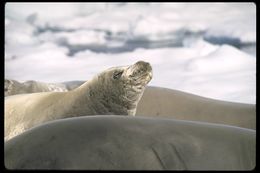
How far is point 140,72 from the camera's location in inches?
210

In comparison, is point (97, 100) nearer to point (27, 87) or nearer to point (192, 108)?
point (192, 108)

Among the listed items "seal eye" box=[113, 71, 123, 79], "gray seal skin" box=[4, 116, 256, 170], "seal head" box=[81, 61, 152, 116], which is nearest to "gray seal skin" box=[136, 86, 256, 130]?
"seal head" box=[81, 61, 152, 116]

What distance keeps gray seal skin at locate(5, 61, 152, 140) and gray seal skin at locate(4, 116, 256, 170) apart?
261cm

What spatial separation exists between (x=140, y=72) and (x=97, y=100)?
616mm

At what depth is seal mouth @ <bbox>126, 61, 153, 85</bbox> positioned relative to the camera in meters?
5.27

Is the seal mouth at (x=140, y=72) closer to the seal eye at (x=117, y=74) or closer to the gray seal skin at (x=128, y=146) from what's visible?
the seal eye at (x=117, y=74)

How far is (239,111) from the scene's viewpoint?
705 centimetres

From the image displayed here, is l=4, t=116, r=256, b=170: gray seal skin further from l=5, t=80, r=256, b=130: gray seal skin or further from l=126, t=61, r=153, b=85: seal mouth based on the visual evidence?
l=5, t=80, r=256, b=130: gray seal skin

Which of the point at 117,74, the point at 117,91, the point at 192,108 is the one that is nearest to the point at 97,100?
the point at 117,91

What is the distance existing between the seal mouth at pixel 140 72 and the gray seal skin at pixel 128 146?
2.44 m

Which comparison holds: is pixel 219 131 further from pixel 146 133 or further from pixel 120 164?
pixel 120 164

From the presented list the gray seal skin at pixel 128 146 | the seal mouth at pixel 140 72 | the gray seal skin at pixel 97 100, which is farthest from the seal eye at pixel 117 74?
the gray seal skin at pixel 128 146

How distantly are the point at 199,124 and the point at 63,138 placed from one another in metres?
Result: 0.82

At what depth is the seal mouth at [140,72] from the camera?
5266mm
